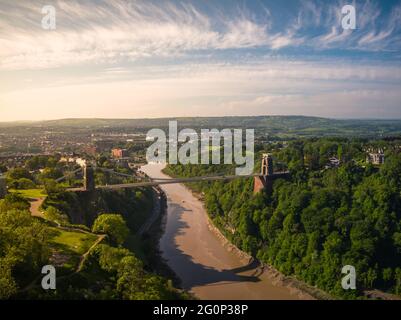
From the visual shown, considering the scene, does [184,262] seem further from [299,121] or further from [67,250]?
[299,121]

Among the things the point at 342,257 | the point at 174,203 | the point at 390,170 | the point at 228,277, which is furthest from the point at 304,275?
the point at 174,203

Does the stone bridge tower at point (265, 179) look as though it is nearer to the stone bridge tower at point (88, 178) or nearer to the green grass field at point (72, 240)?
the stone bridge tower at point (88, 178)

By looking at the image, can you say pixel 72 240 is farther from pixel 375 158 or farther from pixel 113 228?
pixel 375 158

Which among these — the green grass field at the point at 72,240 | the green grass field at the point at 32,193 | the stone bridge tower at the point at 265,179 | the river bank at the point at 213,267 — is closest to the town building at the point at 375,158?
the stone bridge tower at the point at 265,179

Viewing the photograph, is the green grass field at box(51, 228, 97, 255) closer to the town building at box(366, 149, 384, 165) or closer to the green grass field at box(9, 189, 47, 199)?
the green grass field at box(9, 189, 47, 199)

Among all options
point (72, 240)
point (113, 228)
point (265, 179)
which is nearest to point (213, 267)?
point (113, 228)

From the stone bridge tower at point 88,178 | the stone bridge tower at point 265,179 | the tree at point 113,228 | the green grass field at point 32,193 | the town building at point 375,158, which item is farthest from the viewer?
the town building at point 375,158

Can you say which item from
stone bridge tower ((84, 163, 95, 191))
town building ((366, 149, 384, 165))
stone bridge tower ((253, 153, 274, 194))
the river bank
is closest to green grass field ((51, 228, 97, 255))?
the river bank

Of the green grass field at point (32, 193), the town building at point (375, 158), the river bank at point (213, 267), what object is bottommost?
the river bank at point (213, 267)
